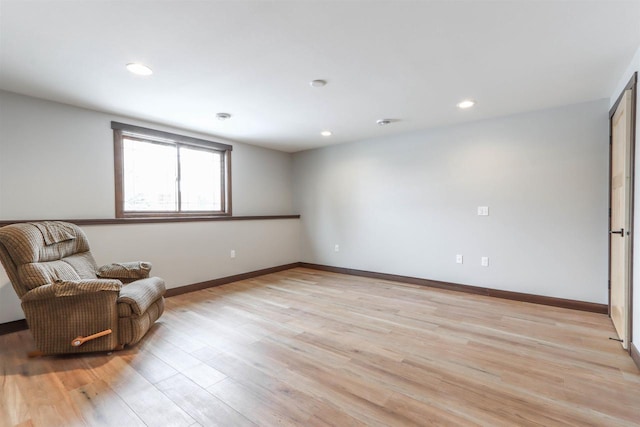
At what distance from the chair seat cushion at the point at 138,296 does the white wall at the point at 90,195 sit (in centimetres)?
97

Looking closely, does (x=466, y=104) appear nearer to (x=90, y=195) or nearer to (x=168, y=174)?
A: (x=168, y=174)

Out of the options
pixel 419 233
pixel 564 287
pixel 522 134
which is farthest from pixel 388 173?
pixel 564 287

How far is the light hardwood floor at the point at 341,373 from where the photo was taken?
1612mm

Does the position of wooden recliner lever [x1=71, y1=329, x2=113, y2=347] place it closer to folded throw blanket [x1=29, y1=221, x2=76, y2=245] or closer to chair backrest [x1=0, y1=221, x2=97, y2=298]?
chair backrest [x1=0, y1=221, x2=97, y2=298]

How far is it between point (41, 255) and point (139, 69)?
5.45ft

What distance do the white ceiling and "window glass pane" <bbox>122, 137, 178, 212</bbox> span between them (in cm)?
58

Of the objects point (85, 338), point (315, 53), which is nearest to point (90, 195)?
point (85, 338)

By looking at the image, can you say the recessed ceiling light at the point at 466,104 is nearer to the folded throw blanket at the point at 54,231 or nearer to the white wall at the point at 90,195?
the white wall at the point at 90,195

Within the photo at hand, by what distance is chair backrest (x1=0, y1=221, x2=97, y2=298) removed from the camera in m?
2.18

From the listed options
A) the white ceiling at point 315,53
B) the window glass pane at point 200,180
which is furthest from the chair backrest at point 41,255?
the window glass pane at point 200,180

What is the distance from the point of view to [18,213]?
9.39 feet

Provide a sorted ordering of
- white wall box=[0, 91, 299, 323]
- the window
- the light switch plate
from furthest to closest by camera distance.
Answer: the light switch plate
the window
white wall box=[0, 91, 299, 323]

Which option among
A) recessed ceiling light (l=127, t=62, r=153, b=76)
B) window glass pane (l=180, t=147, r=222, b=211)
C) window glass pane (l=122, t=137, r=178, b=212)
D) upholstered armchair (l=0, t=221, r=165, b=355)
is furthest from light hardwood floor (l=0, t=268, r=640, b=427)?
recessed ceiling light (l=127, t=62, r=153, b=76)

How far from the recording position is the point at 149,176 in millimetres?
3953
